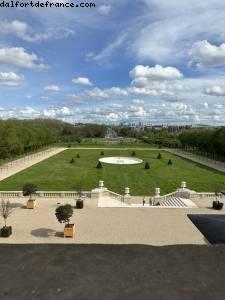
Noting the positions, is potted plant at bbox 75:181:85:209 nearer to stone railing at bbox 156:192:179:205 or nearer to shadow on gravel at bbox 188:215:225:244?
stone railing at bbox 156:192:179:205

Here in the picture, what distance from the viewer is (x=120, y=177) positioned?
145ft

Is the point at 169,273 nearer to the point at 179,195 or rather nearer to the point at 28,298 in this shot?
the point at 28,298

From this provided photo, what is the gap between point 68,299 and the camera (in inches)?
419

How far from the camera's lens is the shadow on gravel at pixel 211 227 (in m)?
17.8

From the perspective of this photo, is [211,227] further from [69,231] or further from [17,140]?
[17,140]

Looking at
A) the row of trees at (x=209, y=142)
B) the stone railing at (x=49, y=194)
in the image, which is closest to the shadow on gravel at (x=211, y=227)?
the stone railing at (x=49, y=194)

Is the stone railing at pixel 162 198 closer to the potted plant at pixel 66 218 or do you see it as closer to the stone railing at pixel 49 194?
the stone railing at pixel 49 194

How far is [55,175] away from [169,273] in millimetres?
33962

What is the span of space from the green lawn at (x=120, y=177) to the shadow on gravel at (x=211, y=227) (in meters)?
13.0

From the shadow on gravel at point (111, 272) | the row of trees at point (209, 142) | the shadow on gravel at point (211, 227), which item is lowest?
the shadow on gravel at point (211, 227)

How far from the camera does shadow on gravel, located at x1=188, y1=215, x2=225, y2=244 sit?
17817 millimetres

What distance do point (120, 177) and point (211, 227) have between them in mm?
24737

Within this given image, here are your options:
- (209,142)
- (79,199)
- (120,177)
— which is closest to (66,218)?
(79,199)

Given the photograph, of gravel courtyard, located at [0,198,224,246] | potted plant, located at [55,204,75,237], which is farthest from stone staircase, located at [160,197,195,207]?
potted plant, located at [55,204,75,237]
